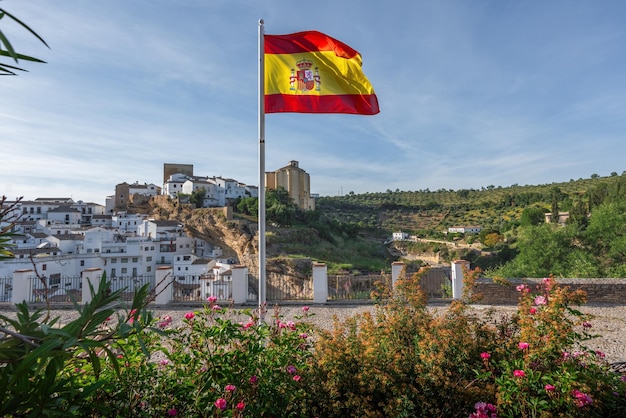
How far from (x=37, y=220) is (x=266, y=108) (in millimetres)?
61841

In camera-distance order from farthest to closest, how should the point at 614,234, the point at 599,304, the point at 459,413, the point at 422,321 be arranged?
the point at 614,234 → the point at 599,304 → the point at 422,321 → the point at 459,413

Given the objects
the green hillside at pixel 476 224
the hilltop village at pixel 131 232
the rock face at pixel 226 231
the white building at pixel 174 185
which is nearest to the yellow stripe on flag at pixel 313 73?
the hilltop village at pixel 131 232

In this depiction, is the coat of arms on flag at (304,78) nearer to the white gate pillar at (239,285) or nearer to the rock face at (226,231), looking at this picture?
the white gate pillar at (239,285)

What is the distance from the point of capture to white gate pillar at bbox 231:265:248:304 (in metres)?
8.94

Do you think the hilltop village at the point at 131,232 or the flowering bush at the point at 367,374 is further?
the hilltop village at the point at 131,232

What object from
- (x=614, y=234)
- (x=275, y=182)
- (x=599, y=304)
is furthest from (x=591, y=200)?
(x=275, y=182)

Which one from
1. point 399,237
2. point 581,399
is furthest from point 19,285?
point 399,237

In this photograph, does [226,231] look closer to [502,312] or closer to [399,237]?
[399,237]

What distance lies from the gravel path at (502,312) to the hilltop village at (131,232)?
7.15 metres

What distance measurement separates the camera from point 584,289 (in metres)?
8.52

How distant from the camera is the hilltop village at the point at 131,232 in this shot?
32062 millimetres

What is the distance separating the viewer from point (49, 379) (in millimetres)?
1508

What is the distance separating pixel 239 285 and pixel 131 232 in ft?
168

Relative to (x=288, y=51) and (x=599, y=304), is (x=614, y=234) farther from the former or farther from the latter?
(x=288, y=51)
